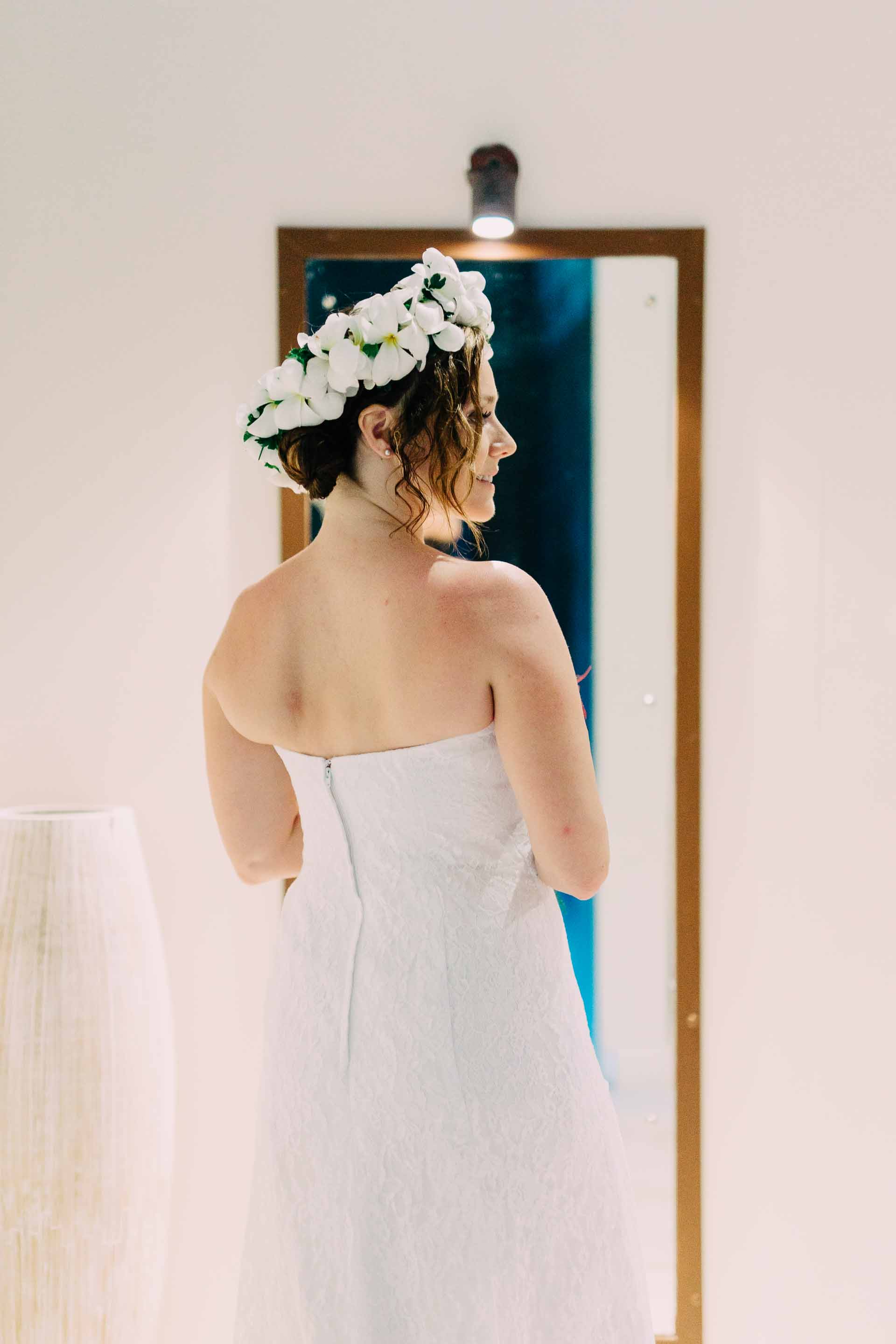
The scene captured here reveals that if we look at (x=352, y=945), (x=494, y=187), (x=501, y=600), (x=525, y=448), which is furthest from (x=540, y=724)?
(x=494, y=187)

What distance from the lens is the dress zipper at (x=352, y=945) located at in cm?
94

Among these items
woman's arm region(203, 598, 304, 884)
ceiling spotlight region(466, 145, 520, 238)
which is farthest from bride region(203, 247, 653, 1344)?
ceiling spotlight region(466, 145, 520, 238)

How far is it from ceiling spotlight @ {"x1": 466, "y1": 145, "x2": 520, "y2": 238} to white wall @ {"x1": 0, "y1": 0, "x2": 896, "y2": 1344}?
0.07 metres

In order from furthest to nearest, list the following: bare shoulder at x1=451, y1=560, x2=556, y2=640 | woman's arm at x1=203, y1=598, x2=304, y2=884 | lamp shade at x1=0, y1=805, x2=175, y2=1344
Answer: lamp shade at x1=0, y1=805, x2=175, y2=1344, woman's arm at x1=203, y1=598, x2=304, y2=884, bare shoulder at x1=451, y1=560, x2=556, y2=640

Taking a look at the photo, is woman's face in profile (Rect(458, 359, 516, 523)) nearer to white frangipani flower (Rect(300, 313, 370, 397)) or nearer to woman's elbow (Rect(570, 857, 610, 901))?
white frangipani flower (Rect(300, 313, 370, 397))

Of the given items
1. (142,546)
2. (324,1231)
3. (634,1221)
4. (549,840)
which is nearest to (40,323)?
(142,546)

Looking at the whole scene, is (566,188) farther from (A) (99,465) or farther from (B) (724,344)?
(A) (99,465)

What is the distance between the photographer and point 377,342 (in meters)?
0.91

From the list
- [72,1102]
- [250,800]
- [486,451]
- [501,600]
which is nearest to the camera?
[501,600]

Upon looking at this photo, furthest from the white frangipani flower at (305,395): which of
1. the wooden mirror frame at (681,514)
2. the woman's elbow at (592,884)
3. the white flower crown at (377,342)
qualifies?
the wooden mirror frame at (681,514)

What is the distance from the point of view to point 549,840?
3.07 ft

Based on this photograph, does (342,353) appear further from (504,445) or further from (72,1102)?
(72,1102)

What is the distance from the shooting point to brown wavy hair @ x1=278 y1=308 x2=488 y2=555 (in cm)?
92

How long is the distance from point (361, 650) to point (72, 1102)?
940 millimetres
